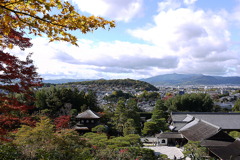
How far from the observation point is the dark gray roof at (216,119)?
19.8m

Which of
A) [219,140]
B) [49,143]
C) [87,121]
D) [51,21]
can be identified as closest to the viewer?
[51,21]

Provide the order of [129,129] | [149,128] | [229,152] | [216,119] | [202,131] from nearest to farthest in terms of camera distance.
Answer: [229,152]
[202,131]
[129,129]
[149,128]
[216,119]

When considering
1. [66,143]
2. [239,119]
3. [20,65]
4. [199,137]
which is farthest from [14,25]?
[239,119]

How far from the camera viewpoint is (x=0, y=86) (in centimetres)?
397

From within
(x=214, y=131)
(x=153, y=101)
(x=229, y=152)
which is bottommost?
(x=153, y=101)

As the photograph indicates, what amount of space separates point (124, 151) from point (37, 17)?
5.79m

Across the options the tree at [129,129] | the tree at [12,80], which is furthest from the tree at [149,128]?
the tree at [12,80]

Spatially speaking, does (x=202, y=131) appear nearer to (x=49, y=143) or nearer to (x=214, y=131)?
(x=214, y=131)

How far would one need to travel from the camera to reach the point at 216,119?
21.2 m

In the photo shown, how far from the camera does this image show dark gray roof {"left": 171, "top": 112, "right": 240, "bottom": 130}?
19.8m

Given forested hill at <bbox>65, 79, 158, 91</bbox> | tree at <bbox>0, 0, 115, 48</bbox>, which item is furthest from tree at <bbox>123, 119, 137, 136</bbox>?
forested hill at <bbox>65, 79, 158, 91</bbox>

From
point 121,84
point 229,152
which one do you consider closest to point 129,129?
point 229,152

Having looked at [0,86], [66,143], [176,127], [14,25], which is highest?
[14,25]

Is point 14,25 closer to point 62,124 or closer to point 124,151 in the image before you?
point 124,151
